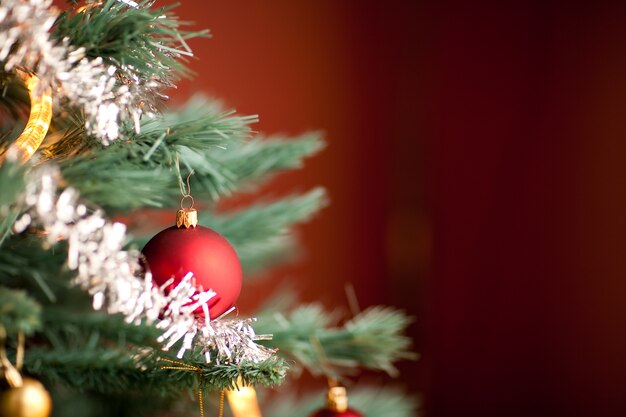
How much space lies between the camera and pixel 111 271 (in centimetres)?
28

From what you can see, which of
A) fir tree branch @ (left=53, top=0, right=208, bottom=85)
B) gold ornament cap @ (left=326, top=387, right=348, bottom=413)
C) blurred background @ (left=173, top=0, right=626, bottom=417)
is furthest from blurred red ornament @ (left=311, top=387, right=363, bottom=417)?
blurred background @ (left=173, top=0, right=626, bottom=417)

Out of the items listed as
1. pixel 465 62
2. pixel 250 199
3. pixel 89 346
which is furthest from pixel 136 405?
pixel 465 62

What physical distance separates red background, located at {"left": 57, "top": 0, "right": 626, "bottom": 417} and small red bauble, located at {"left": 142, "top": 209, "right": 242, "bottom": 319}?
2.50ft

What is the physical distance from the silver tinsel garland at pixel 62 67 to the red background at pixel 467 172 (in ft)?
2.52

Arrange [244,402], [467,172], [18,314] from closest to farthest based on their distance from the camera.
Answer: [18,314] → [244,402] → [467,172]

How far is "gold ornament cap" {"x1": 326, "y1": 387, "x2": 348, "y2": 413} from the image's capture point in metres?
0.46

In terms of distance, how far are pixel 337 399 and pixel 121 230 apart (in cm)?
24

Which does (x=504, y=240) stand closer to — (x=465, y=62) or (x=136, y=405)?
(x=465, y=62)

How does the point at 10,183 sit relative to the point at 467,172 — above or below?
below

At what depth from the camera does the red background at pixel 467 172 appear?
3.66ft

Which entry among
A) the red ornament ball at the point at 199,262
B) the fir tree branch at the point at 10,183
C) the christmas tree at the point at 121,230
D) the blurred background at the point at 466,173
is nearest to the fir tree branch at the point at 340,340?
the christmas tree at the point at 121,230

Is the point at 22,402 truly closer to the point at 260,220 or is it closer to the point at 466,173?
the point at 260,220

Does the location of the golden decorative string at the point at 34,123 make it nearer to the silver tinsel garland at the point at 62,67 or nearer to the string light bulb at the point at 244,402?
the silver tinsel garland at the point at 62,67

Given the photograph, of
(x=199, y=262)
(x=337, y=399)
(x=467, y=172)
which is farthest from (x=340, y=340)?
(x=467, y=172)
